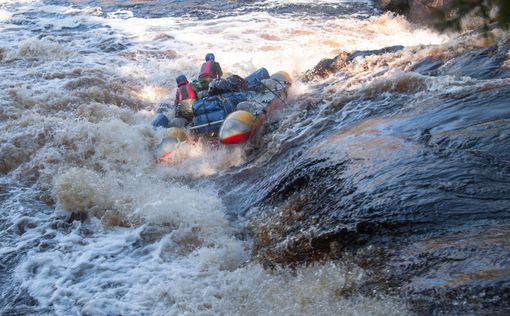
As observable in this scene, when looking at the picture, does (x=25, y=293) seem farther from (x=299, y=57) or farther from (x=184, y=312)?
(x=299, y=57)

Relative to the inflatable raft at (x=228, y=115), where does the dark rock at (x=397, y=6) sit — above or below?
above

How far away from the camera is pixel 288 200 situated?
5082 millimetres

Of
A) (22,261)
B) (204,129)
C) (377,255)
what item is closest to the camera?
(377,255)

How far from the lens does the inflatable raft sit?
24.6 ft

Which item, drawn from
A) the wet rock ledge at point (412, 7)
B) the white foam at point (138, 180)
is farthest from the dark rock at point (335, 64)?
the wet rock ledge at point (412, 7)

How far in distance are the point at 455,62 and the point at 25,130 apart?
278 inches

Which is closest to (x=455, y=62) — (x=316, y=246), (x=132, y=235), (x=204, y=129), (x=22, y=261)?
(x=204, y=129)

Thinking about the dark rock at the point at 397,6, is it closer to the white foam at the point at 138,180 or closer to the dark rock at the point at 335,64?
the white foam at the point at 138,180

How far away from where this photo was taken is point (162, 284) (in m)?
4.45

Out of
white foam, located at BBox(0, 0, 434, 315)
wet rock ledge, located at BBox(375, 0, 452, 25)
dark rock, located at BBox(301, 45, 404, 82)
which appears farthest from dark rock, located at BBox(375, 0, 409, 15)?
dark rock, located at BBox(301, 45, 404, 82)

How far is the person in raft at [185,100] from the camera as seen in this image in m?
8.60

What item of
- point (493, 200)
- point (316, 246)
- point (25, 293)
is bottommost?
point (25, 293)

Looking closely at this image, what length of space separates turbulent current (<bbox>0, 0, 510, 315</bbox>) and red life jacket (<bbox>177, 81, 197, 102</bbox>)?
0.84 m

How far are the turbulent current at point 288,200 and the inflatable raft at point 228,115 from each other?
243 millimetres
